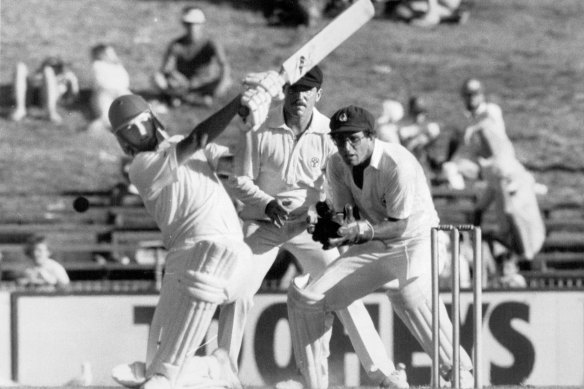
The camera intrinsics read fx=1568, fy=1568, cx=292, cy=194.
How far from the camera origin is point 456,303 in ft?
20.3

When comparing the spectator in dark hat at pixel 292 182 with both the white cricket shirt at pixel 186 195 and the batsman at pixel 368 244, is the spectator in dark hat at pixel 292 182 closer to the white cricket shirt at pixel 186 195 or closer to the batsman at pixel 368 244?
the batsman at pixel 368 244

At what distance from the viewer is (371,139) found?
20.7ft

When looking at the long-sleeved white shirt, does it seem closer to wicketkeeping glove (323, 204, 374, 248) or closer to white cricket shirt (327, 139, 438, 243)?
white cricket shirt (327, 139, 438, 243)

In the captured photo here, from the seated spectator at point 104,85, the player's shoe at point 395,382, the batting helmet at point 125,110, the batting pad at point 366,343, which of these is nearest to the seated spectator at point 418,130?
the seated spectator at point 104,85

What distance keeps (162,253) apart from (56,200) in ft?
2.85

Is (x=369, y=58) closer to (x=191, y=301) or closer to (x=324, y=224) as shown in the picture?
(x=324, y=224)

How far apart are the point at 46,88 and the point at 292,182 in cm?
381

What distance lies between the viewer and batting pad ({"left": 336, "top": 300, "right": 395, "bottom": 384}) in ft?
21.7

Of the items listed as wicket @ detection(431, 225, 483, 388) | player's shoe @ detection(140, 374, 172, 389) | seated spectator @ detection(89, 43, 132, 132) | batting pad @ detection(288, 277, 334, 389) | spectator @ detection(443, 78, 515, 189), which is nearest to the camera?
player's shoe @ detection(140, 374, 172, 389)

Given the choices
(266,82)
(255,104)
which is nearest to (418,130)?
(266,82)

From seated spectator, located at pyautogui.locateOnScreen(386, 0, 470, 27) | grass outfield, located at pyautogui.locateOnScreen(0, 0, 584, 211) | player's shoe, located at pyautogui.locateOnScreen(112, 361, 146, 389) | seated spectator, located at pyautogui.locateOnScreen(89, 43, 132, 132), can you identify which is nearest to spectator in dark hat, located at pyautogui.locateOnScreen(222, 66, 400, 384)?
player's shoe, located at pyautogui.locateOnScreen(112, 361, 146, 389)

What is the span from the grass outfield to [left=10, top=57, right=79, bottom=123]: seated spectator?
0.24 ft

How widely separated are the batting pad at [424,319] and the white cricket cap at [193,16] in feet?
13.9

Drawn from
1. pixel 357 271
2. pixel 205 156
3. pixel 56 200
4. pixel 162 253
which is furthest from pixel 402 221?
pixel 56 200
